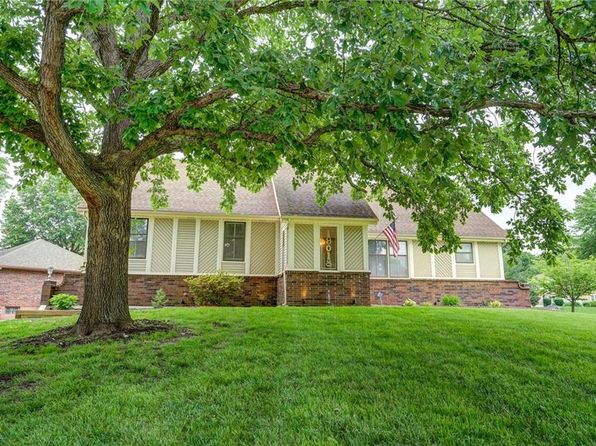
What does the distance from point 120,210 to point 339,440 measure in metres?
5.38

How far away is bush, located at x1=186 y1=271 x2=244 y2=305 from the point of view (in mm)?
13234

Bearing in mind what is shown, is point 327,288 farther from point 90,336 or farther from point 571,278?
point 571,278

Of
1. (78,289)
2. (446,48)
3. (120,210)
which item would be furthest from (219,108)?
(78,289)

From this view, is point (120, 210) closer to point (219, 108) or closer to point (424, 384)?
point (219, 108)

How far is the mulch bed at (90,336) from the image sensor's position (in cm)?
583

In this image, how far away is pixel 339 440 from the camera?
9.21 ft

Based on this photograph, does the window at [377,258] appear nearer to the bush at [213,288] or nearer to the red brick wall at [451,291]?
the red brick wall at [451,291]

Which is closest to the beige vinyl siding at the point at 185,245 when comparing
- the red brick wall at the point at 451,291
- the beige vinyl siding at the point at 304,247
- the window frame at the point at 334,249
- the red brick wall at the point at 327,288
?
the red brick wall at the point at 327,288

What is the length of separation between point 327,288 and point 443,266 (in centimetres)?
672

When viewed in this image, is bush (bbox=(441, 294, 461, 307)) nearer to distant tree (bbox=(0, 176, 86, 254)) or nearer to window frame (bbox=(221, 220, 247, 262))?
window frame (bbox=(221, 220, 247, 262))

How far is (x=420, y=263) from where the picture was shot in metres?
17.4

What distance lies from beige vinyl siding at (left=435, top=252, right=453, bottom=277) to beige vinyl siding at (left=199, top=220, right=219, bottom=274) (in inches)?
378

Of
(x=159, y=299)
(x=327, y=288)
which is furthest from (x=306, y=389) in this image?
(x=159, y=299)

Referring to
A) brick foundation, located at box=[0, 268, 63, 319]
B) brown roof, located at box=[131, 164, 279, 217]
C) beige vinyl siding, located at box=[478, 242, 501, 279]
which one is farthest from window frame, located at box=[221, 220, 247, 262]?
brick foundation, located at box=[0, 268, 63, 319]
